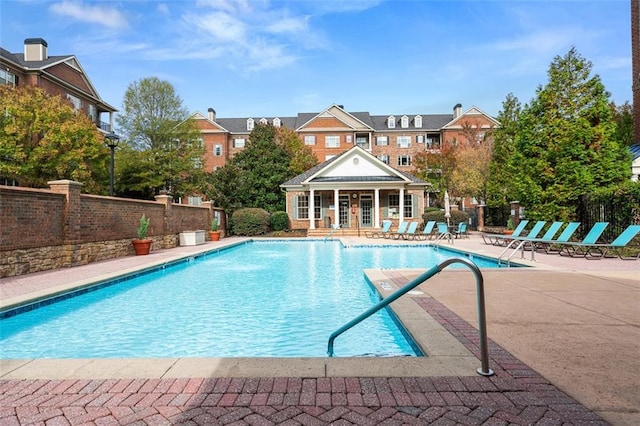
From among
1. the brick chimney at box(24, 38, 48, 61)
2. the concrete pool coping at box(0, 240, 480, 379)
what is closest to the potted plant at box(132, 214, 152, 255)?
the concrete pool coping at box(0, 240, 480, 379)

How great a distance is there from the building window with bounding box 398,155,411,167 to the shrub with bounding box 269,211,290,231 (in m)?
25.1

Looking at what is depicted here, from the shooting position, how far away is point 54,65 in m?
29.3

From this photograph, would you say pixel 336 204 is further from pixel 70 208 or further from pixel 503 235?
pixel 70 208

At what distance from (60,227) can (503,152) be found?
2602 cm

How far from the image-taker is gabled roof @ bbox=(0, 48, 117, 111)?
27266 millimetres

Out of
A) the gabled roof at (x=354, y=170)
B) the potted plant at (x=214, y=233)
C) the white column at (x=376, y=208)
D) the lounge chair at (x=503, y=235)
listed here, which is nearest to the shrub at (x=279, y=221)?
the gabled roof at (x=354, y=170)

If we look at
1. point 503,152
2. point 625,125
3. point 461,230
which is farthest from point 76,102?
point 625,125

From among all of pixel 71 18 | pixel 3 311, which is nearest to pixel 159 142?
pixel 71 18

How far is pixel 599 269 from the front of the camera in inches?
356

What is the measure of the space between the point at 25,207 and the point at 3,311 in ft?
15.2

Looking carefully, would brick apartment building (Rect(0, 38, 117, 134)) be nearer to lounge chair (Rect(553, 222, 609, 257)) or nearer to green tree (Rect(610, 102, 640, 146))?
lounge chair (Rect(553, 222, 609, 257))

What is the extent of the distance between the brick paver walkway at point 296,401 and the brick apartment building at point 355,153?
24.2m

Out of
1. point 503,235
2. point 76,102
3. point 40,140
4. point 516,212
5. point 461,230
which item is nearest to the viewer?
point 503,235

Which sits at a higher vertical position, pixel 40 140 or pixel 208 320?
pixel 40 140
